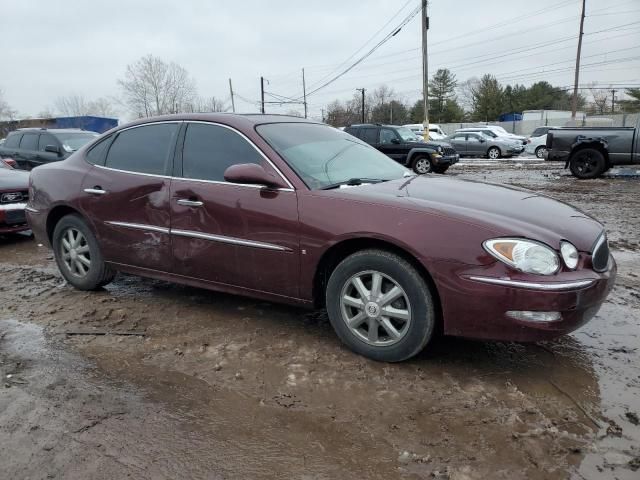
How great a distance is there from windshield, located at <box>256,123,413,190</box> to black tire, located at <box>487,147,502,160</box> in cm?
2187

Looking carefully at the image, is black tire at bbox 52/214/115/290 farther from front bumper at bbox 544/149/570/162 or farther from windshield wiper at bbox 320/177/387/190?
front bumper at bbox 544/149/570/162

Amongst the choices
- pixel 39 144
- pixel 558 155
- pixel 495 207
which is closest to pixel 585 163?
pixel 558 155

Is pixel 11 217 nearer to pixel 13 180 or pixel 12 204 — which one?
pixel 12 204

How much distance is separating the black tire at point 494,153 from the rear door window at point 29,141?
19.8m

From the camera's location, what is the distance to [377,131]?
1628 centimetres

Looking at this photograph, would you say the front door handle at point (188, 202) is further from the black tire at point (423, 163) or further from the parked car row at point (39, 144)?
the black tire at point (423, 163)

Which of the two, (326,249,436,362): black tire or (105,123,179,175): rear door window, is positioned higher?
(105,123,179,175): rear door window

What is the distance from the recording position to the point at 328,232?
10.4ft

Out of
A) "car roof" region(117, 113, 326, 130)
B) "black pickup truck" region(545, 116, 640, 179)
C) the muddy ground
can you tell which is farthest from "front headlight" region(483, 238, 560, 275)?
"black pickup truck" region(545, 116, 640, 179)

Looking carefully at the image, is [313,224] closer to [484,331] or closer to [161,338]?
[484,331]

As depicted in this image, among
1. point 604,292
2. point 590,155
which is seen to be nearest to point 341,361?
point 604,292

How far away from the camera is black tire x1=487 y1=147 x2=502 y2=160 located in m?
24.4

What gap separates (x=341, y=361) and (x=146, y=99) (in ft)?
201

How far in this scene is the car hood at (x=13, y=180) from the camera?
6.99 meters
